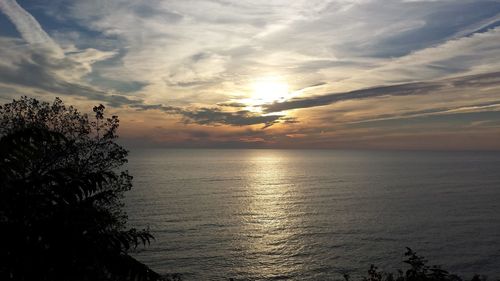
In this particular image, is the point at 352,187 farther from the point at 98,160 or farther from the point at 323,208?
the point at 98,160

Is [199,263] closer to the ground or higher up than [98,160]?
closer to the ground

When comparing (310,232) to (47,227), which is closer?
(47,227)

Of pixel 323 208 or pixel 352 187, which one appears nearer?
pixel 323 208

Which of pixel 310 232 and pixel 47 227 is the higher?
pixel 47 227

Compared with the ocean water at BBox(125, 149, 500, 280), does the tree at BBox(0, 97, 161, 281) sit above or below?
above

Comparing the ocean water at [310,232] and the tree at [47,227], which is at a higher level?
the tree at [47,227]

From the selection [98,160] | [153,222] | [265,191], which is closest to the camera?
[98,160]

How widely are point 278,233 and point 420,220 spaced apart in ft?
102

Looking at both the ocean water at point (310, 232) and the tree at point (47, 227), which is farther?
the ocean water at point (310, 232)

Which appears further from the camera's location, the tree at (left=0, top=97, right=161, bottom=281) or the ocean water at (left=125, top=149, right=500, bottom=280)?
the ocean water at (left=125, top=149, right=500, bottom=280)

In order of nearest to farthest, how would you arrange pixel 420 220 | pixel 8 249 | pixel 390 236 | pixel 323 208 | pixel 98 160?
1. pixel 8 249
2. pixel 98 160
3. pixel 390 236
4. pixel 420 220
5. pixel 323 208

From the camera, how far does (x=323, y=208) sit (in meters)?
88.1

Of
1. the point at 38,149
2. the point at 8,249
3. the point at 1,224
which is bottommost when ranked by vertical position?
the point at 8,249

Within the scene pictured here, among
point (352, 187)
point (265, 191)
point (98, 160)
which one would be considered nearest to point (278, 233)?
point (98, 160)
